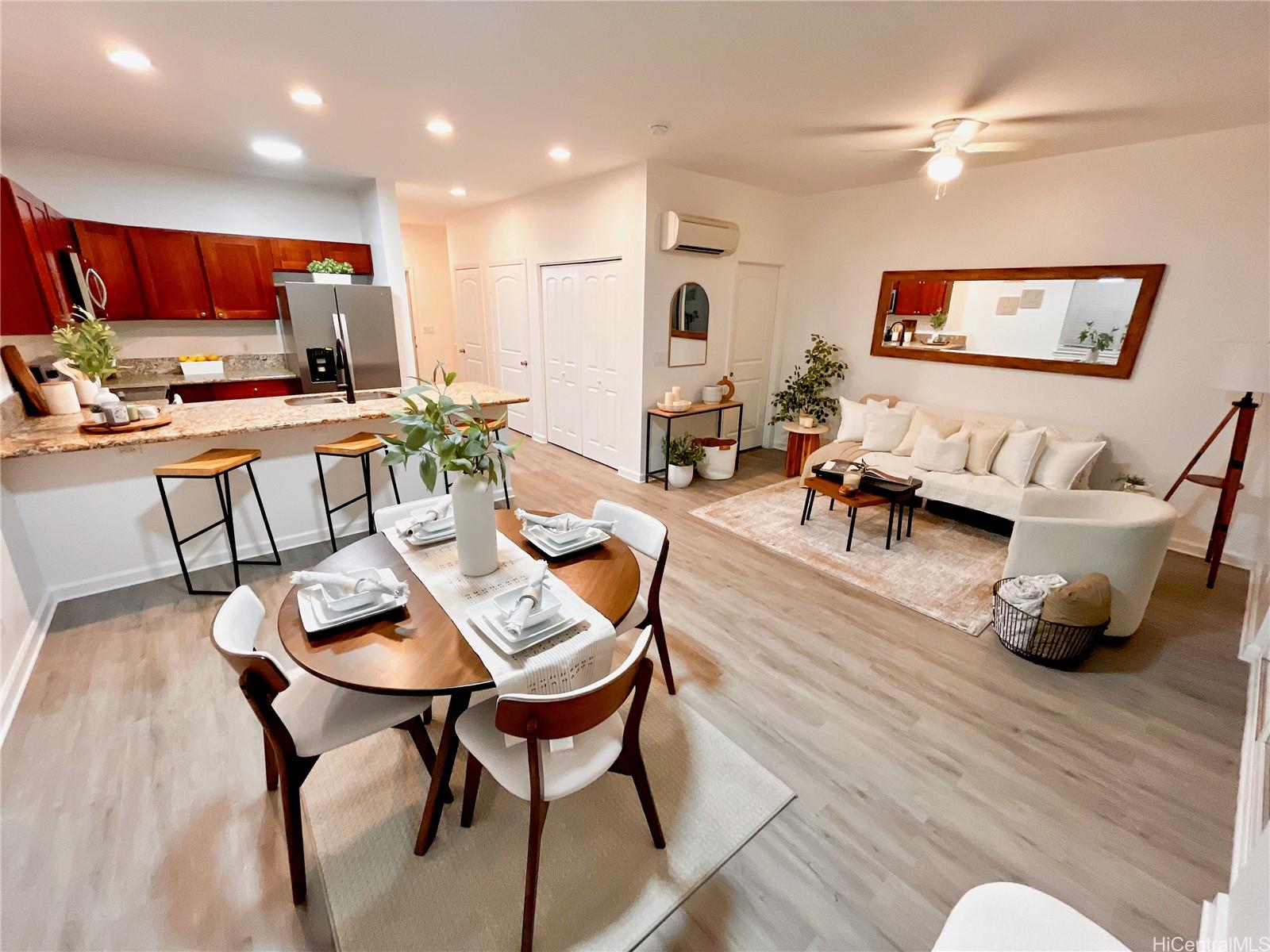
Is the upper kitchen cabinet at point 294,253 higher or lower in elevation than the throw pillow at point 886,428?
higher

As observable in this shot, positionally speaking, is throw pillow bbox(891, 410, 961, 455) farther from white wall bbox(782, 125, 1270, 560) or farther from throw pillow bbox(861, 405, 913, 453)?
white wall bbox(782, 125, 1270, 560)

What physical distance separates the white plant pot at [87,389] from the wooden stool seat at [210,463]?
727 mm

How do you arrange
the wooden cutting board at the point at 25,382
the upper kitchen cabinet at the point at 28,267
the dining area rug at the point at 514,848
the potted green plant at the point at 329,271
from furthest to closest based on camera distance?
1. the potted green plant at the point at 329,271
2. the upper kitchen cabinet at the point at 28,267
3. the wooden cutting board at the point at 25,382
4. the dining area rug at the point at 514,848

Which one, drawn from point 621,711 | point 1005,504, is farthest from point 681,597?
point 1005,504

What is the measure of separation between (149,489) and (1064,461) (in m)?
5.79

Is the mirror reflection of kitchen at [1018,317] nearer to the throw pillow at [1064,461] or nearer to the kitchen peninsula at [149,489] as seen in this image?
the throw pillow at [1064,461]

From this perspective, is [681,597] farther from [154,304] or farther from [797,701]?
[154,304]

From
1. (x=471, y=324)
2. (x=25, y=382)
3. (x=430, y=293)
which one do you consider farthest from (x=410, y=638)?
(x=430, y=293)

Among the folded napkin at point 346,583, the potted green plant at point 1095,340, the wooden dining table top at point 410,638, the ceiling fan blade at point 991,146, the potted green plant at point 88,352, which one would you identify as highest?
the ceiling fan blade at point 991,146

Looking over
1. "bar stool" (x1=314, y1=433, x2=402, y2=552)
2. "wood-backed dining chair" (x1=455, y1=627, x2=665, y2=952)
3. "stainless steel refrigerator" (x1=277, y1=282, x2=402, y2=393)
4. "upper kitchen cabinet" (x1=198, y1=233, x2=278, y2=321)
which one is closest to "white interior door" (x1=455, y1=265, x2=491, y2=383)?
"stainless steel refrigerator" (x1=277, y1=282, x2=402, y2=393)

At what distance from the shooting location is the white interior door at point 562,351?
5137 millimetres

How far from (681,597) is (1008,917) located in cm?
196

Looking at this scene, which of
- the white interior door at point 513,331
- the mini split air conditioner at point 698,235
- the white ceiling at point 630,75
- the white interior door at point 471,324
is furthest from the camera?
the white interior door at point 471,324

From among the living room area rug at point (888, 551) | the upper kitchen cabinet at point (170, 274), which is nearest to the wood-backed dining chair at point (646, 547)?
the living room area rug at point (888, 551)
